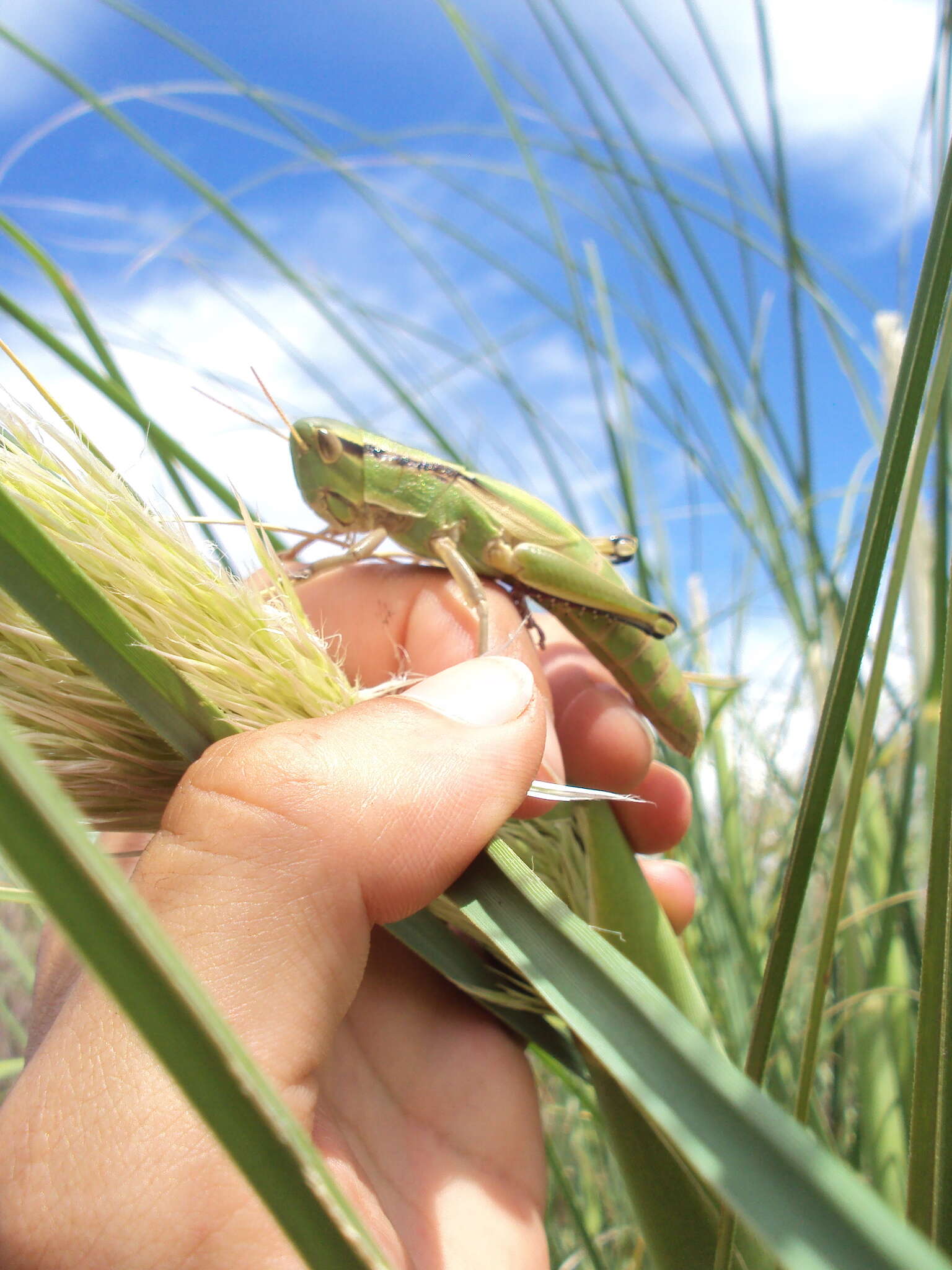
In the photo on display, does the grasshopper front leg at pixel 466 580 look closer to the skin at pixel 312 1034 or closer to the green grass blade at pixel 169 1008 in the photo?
the skin at pixel 312 1034

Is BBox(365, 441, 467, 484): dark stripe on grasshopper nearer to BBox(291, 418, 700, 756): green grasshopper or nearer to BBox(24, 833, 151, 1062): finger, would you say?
BBox(291, 418, 700, 756): green grasshopper

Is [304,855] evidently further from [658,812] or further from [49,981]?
[658,812]

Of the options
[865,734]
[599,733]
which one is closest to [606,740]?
[599,733]

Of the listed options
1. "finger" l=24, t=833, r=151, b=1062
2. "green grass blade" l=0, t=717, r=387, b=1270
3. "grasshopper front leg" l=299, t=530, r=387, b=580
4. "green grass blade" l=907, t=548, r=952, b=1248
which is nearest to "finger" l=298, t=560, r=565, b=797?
"grasshopper front leg" l=299, t=530, r=387, b=580

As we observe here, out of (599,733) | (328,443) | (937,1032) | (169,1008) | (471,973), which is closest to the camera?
Answer: (169,1008)

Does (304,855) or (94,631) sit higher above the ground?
(94,631)

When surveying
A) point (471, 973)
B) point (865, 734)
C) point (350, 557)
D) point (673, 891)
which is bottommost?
point (673, 891)
